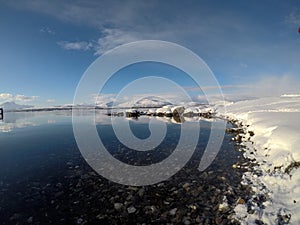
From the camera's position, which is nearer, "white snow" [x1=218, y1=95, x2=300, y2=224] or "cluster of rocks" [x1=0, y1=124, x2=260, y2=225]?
"white snow" [x1=218, y1=95, x2=300, y2=224]

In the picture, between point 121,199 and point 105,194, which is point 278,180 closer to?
point 121,199

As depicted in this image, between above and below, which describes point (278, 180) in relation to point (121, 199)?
above

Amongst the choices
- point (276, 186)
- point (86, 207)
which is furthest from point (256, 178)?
point (86, 207)

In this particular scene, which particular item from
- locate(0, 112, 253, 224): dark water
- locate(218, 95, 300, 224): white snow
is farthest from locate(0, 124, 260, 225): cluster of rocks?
locate(218, 95, 300, 224): white snow

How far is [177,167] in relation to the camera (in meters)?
10.7

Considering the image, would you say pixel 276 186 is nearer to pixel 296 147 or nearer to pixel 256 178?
pixel 256 178

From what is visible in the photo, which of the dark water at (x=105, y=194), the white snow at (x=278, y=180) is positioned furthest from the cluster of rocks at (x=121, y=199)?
the white snow at (x=278, y=180)

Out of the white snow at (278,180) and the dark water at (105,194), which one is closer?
the white snow at (278,180)

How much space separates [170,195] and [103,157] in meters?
6.24

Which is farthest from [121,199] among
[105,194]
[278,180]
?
[278,180]

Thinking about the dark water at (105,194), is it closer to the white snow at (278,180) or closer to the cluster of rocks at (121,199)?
the cluster of rocks at (121,199)

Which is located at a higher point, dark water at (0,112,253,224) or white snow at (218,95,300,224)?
white snow at (218,95,300,224)

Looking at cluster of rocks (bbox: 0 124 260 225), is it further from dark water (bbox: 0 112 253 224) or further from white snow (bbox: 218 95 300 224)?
white snow (bbox: 218 95 300 224)

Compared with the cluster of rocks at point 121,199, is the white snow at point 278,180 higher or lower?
higher
